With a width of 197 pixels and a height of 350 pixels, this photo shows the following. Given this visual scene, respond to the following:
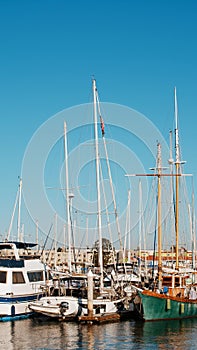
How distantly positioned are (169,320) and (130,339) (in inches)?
361

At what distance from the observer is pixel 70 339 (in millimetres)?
37062

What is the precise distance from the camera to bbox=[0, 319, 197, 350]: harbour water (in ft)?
115

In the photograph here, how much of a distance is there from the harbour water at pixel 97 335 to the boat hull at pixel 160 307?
622mm

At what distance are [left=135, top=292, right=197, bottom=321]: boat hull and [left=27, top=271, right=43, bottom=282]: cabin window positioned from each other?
9.68 m

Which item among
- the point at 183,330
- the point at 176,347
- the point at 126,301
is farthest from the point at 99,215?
the point at 176,347

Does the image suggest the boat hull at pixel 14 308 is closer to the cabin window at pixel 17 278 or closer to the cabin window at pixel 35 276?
the cabin window at pixel 17 278

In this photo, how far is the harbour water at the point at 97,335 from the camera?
34969 mm

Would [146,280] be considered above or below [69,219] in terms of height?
below

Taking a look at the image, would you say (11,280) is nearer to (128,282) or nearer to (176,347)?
(128,282)

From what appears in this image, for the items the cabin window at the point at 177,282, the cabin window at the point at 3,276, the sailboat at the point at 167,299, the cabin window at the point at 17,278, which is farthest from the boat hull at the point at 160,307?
the cabin window at the point at 3,276

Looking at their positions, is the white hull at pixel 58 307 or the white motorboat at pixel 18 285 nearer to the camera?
the white hull at pixel 58 307

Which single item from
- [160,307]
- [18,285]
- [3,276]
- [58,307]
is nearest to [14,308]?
A: [18,285]

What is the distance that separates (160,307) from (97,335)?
8.30m

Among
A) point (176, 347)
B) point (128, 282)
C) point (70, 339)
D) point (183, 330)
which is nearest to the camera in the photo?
point (176, 347)
